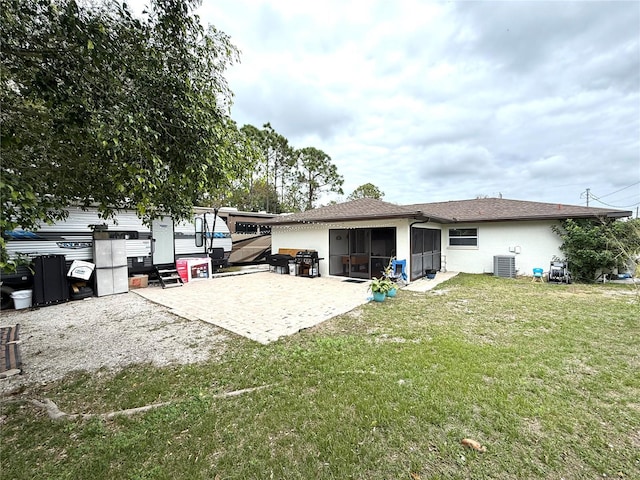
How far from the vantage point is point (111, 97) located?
2203mm

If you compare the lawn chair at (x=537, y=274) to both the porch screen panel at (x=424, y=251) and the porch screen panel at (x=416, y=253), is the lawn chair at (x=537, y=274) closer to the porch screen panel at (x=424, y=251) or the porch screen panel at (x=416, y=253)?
the porch screen panel at (x=424, y=251)

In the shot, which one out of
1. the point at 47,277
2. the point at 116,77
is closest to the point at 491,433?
the point at 116,77

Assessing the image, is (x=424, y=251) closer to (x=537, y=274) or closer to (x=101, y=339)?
(x=537, y=274)

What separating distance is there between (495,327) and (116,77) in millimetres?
5945

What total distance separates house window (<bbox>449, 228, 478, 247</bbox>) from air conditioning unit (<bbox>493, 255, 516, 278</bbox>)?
1.20m

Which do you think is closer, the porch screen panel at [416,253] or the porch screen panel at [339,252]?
the porch screen panel at [416,253]

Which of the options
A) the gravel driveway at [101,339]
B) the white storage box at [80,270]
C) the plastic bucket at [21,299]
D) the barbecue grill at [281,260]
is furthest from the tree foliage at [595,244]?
the plastic bucket at [21,299]

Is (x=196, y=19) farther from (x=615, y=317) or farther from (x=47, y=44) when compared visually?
(x=615, y=317)

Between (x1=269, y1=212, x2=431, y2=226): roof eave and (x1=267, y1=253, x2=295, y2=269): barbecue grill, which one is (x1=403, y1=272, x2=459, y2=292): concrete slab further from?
(x1=267, y1=253, x2=295, y2=269): barbecue grill

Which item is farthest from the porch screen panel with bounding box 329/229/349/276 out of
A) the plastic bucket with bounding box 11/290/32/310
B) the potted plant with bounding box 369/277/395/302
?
the plastic bucket with bounding box 11/290/32/310

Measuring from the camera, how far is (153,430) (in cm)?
225

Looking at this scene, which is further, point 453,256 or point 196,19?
point 453,256

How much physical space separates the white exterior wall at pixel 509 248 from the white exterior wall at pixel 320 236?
13.2ft

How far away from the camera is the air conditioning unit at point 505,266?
10.3 meters
